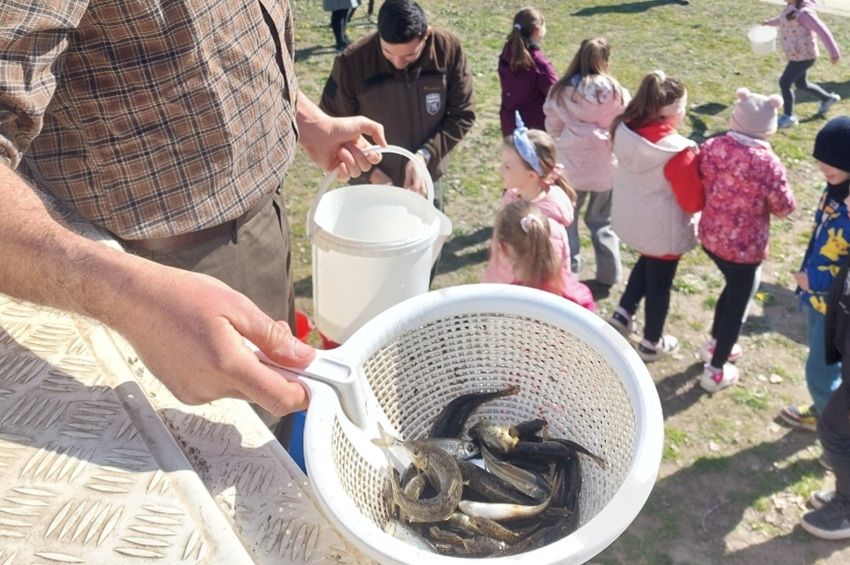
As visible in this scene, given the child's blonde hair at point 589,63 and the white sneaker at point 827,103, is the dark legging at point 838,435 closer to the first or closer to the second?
the child's blonde hair at point 589,63

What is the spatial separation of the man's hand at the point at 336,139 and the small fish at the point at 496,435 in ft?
4.08

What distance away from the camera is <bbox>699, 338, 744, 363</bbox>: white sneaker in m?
4.68

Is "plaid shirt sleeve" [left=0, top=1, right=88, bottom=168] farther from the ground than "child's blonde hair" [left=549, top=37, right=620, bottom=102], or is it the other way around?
"plaid shirt sleeve" [left=0, top=1, right=88, bottom=168]

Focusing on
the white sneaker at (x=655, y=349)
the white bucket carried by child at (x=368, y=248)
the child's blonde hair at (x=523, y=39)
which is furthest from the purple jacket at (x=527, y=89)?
the white bucket carried by child at (x=368, y=248)

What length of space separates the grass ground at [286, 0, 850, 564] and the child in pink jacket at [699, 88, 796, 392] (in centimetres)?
61

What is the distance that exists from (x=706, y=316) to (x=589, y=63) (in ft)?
5.95

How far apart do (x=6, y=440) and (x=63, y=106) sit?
2.89ft

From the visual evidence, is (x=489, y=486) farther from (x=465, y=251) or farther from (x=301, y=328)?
(x=465, y=251)

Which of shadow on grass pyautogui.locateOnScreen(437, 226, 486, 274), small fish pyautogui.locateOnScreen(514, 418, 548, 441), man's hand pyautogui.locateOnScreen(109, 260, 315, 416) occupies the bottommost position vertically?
shadow on grass pyautogui.locateOnScreen(437, 226, 486, 274)

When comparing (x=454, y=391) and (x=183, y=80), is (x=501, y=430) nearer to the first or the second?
(x=454, y=391)

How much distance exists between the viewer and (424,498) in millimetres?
1794

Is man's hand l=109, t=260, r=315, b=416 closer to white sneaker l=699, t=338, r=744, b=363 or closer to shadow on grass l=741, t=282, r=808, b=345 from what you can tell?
white sneaker l=699, t=338, r=744, b=363

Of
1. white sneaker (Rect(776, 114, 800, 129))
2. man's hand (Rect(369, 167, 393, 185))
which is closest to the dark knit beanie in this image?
man's hand (Rect(369, 167, 393, 185))

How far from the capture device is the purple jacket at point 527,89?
548 cm
